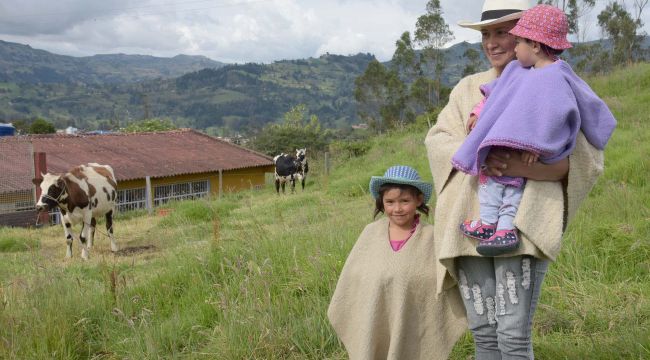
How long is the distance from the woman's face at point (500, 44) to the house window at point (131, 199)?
23.2m

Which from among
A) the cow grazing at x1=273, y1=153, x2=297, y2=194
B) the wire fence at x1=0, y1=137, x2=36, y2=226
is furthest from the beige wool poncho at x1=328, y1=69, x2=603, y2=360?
the wire fence at x1=0, y1=137, x2=36, y2=226

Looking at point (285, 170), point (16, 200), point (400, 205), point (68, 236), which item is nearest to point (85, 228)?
point (68, 236)

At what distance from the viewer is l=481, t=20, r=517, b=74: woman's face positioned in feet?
7.53

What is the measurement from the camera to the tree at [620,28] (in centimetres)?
3459

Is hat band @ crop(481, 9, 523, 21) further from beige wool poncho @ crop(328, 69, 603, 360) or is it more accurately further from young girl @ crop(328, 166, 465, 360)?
young girl @ crop(328, 166, 465, 360)

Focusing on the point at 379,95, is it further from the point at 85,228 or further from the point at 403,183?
the point at 403,183

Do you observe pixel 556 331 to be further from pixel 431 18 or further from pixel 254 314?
pixel 431 18

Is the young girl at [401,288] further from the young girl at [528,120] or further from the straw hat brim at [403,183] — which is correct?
the young girl at [528,120]

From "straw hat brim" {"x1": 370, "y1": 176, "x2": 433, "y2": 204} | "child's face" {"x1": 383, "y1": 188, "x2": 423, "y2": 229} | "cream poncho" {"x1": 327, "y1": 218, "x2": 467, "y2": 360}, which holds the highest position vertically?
"straw hat brim" {"x1": 370, "y1": 176, "x2": 433, "y2": 204}

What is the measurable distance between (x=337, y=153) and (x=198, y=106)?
165 metres

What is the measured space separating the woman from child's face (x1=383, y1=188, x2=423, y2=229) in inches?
10.5

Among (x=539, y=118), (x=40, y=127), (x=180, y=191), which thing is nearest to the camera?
(x=539, y=118)

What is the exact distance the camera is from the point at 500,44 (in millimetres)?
2314

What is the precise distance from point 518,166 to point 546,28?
18.0 inches
